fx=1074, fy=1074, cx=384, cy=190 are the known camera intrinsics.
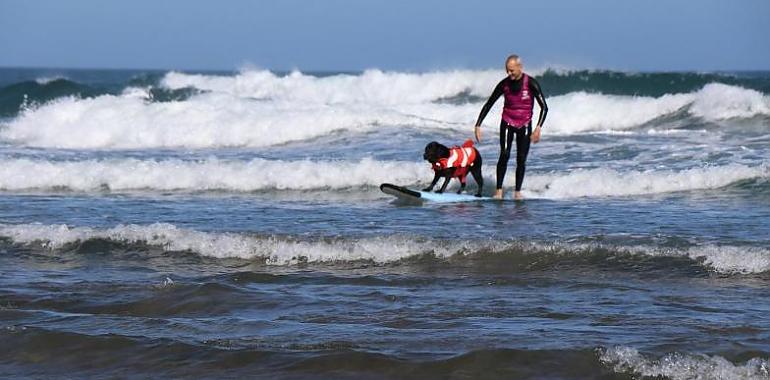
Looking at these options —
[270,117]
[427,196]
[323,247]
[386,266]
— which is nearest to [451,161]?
[427,196]

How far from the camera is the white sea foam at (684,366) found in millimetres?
5035

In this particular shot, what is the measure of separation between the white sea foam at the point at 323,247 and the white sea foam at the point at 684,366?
252cm

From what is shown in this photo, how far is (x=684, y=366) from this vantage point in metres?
5.13

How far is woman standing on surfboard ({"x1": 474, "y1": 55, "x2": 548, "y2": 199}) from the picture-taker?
38.3 ft

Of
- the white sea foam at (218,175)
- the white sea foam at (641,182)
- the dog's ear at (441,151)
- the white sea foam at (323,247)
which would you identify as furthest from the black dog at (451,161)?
the white sea foam at (323,247)

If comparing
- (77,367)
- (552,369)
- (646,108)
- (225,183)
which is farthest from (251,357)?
(646,108)

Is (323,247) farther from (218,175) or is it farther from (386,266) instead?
(218,175)

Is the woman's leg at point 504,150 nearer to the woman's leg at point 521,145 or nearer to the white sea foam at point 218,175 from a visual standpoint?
the woman's leg at point 521,145

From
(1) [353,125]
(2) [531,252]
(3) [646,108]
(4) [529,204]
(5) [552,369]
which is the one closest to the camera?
(5) [552,369]

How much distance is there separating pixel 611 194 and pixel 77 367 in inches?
317

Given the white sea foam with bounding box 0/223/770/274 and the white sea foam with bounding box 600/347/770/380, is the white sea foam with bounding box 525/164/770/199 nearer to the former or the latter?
the white sea foam with bounding box 0/223/770/274

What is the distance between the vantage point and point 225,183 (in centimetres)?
1400

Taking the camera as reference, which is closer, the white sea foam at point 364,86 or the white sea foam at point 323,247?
the white sea foam at point 323,247

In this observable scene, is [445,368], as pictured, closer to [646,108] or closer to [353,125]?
[353,125]
